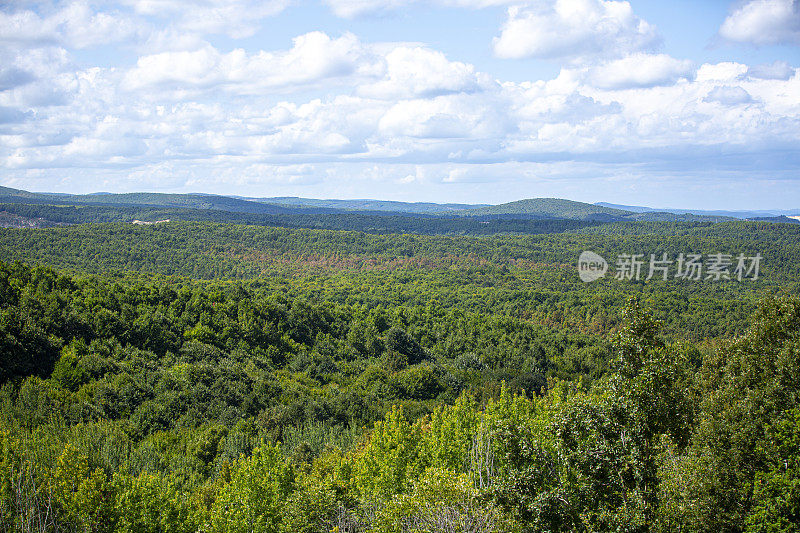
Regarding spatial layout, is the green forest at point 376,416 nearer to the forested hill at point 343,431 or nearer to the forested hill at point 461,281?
the forested hill at point 343,431

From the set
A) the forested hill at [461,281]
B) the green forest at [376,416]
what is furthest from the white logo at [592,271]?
the green forest at [376,416]

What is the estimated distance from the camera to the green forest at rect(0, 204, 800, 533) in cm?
1697

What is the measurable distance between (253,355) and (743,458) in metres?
67.3

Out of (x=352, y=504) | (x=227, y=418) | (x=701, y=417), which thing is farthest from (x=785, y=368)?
(x=227, y=418)

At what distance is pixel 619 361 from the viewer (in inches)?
706

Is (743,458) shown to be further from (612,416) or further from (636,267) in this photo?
(636,267)

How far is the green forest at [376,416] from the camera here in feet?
55.7

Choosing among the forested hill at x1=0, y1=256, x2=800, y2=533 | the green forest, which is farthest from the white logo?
the forested hill at x1=0, y1=256, x2=800, y2=533

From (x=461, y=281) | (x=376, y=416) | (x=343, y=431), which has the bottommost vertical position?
(x=376, y=416)

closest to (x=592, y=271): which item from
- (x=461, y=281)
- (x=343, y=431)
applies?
(x=461, y=281)

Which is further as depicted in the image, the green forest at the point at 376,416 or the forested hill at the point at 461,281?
the forested hill at the point at 461,281

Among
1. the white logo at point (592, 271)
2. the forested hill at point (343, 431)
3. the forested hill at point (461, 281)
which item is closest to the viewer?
the forested hill at point (343, 431)

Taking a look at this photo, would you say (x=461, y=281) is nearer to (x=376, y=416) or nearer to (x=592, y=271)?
(x=592, y=271)

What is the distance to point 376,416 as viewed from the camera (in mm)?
57438
